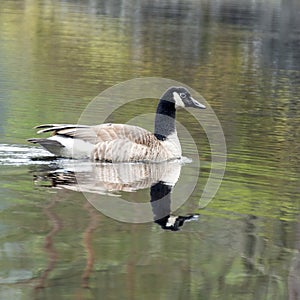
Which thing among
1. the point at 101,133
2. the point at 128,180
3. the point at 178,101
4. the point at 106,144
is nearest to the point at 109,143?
the point at 106,144

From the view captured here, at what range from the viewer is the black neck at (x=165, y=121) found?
14.9 meters

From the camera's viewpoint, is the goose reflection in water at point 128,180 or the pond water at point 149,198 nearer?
the pond water at point 149,198

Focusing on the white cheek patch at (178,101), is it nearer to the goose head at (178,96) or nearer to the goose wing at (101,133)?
the goose head at (178,96)

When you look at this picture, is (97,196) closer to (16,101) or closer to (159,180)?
(159,180)

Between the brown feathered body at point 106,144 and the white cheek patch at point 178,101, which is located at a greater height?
the white cheek patch at point 178,101

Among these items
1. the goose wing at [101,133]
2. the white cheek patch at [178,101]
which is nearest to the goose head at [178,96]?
the white cheek patch at [178,101]

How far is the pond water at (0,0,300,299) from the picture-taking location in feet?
28.0

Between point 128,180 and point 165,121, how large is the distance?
7.87 ft

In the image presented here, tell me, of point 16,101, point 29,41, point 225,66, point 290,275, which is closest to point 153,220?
point 290,275

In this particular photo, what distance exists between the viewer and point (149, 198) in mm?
11805

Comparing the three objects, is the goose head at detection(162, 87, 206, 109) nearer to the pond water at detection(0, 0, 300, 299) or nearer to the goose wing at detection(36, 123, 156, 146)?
the pond water at detection(0, 0, 300, 299)

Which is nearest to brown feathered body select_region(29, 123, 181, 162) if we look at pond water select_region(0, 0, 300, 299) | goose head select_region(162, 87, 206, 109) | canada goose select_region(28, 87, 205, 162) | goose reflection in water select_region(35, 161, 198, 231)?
canada goose select_region(28, 87, 205, 162)

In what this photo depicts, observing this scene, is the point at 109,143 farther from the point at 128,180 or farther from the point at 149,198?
the point at 149,198

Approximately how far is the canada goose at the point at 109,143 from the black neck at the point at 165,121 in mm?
54
